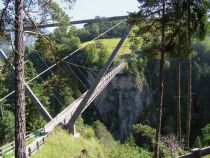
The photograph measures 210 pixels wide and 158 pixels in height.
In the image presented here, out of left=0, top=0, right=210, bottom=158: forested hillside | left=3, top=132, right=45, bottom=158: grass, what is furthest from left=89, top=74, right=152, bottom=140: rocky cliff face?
left=3, top=132, right=45, bottom=158: grass

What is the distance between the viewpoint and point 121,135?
6856cm

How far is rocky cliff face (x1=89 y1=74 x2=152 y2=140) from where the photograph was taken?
70.6 m

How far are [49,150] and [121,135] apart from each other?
177ft

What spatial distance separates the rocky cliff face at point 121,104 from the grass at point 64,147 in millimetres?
51007

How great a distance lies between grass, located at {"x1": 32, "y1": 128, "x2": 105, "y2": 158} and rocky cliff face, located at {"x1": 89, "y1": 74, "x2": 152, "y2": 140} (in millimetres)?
51007

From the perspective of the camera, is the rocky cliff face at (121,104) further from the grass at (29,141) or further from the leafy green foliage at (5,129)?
the grass at (29,141)

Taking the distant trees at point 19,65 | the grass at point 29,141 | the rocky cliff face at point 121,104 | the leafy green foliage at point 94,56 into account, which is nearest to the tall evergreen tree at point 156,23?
the grass at point 29,141

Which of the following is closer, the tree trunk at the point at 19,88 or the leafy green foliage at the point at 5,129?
the tree trunk at the point at 19,88

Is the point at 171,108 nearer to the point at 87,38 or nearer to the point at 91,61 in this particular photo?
the point at 91,61

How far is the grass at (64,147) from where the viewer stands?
592 inches

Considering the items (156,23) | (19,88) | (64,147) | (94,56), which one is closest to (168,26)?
(156,23)

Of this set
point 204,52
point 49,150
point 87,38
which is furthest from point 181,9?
point 87,38

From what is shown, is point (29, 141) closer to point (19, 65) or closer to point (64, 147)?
point (64, 147)

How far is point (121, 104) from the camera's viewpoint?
72.5 m
